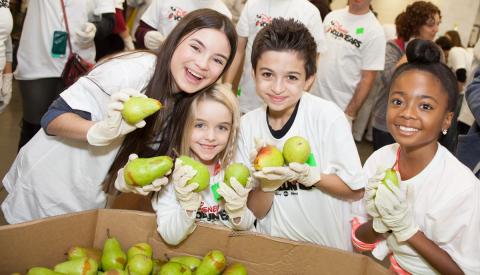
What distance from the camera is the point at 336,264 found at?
1396mm

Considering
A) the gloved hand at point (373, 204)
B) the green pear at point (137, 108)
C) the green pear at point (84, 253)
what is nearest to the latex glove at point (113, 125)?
the green pear at point (137, 108)

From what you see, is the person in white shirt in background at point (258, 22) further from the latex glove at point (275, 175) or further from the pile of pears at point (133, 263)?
the pile of pears at point (133, 263)

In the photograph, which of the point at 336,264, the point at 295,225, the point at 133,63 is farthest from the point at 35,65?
the point at 336,264

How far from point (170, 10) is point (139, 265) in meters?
2.15

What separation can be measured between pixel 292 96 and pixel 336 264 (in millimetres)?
632

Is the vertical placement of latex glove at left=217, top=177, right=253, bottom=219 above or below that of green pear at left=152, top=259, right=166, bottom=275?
above

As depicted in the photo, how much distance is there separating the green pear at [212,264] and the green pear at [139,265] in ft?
0.52

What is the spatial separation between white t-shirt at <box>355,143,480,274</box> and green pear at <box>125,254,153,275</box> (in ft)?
2.58

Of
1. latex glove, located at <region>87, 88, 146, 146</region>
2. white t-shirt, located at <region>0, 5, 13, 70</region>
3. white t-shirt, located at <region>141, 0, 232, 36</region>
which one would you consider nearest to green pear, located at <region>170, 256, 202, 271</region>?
latex glove, located at <region>87, 88, 146, 146</region>

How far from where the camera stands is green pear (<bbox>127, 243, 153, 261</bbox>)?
1445mm

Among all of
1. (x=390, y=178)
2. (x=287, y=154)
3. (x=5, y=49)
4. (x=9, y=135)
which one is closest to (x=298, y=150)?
(x=287, y=154)

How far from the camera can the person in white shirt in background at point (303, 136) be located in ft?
5.31

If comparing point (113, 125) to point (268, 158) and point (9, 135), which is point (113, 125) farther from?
point (9, 135)

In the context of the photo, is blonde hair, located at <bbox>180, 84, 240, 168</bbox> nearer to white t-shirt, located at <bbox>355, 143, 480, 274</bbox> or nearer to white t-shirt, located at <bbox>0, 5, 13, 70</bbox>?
white t-shirt, located at <bbox>355, 143, 480, 274</bbox>
